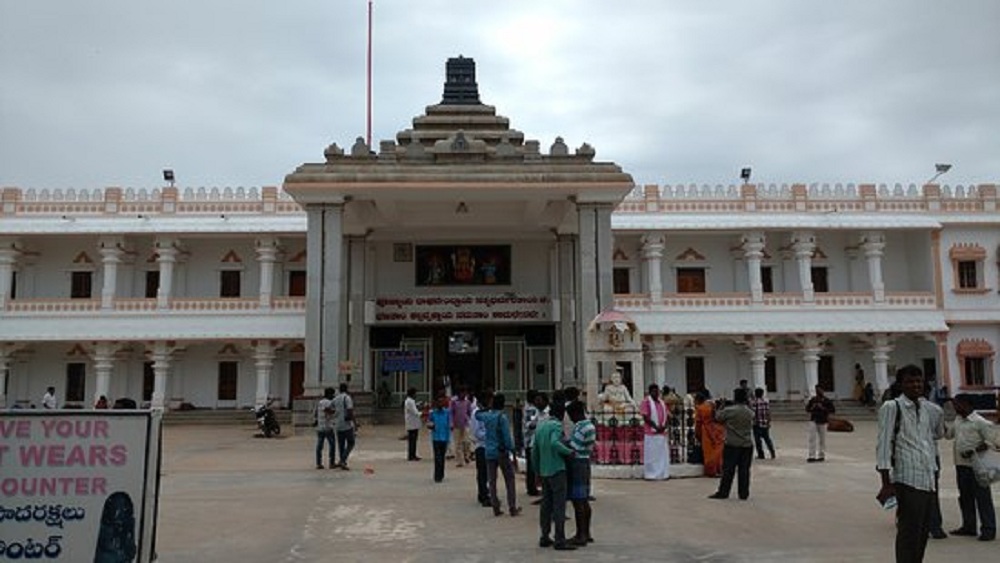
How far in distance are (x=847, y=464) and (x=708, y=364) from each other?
1531cm

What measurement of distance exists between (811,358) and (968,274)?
6.63 m

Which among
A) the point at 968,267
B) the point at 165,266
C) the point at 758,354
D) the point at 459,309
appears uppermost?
the point at 165,266

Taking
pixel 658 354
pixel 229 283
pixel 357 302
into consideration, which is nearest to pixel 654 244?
pixel 658 354

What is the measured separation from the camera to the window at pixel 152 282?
93.5 ft

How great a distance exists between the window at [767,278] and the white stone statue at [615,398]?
1773cm

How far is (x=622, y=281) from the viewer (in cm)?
2908

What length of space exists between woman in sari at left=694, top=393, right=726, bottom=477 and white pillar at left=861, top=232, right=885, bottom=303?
1808 centimetres

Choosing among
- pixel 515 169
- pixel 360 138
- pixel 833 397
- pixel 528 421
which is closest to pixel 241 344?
pixel 360 138

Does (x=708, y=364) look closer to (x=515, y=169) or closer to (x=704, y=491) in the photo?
(x=515, y=169)

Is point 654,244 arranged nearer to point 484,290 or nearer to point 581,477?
point 484,290

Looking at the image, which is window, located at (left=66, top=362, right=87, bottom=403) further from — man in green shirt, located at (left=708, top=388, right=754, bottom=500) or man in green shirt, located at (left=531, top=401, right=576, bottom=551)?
man in green shirt, located at (left=531, top=401, right=576, bottom=551)

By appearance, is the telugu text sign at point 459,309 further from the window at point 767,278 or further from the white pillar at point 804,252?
the white pillar at point 804,252

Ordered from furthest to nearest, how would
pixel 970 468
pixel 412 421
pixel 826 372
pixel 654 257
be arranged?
pixel 826 372 → pixel 654 257 → pixel 412 421 → pixel 970 468

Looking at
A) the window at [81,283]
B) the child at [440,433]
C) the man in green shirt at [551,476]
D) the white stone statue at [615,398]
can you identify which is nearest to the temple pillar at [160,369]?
the window at [81,283]
